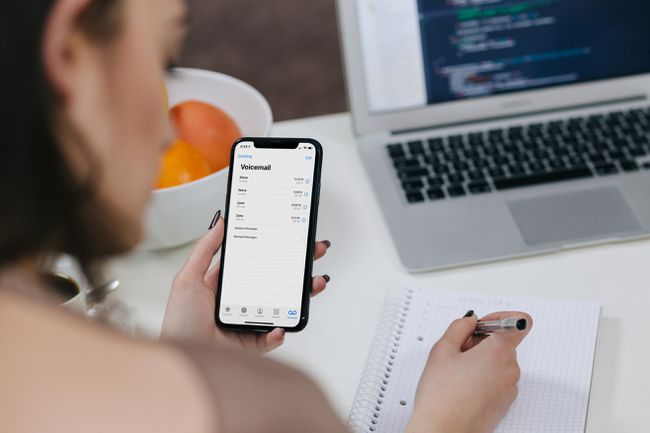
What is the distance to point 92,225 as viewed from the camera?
460 millimetres

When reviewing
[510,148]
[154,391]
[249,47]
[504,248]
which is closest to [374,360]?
[504,248]

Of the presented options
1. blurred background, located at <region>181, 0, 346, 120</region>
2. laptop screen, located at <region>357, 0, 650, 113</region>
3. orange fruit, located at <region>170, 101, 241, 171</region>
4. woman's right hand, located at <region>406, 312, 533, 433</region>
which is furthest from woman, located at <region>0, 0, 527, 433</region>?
blurred background, located at <region>181, 0, 346, 120</region>

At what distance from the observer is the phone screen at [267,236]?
33.7 inches

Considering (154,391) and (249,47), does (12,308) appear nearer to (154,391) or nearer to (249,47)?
(154,391)

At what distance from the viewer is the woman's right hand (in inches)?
29.8

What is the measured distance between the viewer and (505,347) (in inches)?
31.6

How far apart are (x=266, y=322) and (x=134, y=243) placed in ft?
1.21

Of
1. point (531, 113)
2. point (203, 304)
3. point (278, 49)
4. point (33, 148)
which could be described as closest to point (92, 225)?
point (33, 148)

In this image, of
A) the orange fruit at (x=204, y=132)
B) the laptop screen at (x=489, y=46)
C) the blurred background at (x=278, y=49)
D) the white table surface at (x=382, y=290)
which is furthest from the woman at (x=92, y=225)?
the blurred background at (x=278, y=49)

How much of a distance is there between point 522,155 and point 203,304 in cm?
48

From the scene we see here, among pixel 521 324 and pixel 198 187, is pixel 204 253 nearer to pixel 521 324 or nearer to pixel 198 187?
pixel 198 187

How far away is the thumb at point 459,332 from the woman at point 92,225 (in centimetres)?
35

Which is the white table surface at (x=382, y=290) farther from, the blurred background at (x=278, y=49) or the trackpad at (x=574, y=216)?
the blurred background at (x=278, y=49)

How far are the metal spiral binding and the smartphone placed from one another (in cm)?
8
